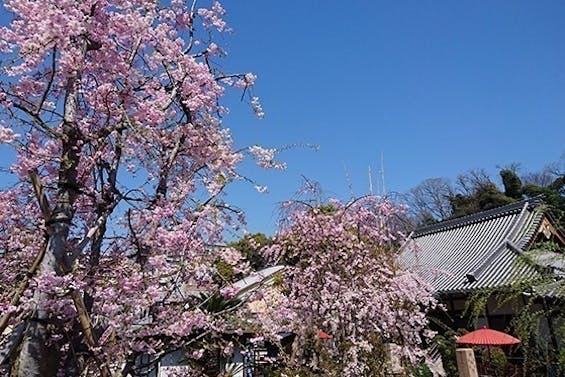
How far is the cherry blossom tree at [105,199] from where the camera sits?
3.26m

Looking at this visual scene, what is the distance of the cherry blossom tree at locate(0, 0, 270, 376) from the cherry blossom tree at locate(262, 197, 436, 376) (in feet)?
7.92

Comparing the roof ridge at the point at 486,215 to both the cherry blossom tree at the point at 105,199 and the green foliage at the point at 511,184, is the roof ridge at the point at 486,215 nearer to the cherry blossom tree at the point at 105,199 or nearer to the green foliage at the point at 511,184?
the cherry blossom tree at the point at 105,199

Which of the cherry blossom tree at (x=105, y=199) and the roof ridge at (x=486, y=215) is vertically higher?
the roof ridge at (x=486, y=215)

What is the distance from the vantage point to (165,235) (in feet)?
12.2

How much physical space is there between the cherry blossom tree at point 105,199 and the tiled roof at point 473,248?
6443 millimetres

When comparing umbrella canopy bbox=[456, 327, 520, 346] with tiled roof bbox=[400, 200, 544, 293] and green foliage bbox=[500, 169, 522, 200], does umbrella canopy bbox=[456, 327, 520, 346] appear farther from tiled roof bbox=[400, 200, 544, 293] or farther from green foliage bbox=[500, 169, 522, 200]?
green foliage bbox=[500, 169, 522, 200]

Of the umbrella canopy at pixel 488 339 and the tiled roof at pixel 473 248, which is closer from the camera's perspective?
the umbrella canopy at pixel 488 339

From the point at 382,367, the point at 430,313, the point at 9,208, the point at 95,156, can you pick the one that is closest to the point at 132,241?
the point at 95,156

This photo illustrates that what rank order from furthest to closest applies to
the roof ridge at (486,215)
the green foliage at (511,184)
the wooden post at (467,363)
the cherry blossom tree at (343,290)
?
the green foliage at (511,184), the roof ridge at (486,215), the cherry blossom tree at (343,290), the wooden post at (467,363)

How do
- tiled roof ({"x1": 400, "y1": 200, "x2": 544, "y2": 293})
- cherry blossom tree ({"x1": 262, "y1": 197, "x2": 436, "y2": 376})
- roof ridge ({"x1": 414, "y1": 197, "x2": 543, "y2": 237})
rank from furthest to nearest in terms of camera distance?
roof ridge ({"x1": 414, "y1": 197, "x2": 543, "y2": 237}) → tiled roof ({"x1": 400, "y1": 200, "x2": 544, "y2": 293}) → cherry blossom tree ({"x1": 262, "y1": 197, "x2": 436, "y2": 376})

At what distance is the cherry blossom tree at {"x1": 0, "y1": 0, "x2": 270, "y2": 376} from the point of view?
3258mm

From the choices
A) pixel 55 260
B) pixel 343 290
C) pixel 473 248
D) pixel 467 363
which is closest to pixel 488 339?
pixel 343 290

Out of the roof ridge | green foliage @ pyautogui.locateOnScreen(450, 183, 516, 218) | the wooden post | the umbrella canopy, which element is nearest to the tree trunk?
the wooden post

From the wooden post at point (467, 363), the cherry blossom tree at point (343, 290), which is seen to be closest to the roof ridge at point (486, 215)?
the cherry blossom tree at point (343, 290)
